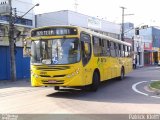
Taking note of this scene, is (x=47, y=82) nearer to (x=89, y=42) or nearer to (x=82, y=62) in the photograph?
(x=82, y=62)

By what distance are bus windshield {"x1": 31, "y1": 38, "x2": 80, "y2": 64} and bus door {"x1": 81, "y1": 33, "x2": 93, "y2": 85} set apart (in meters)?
0.47

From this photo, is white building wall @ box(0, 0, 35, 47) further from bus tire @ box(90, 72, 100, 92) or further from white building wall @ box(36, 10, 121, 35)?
bus tire @ box(90, 72, 100, 92)

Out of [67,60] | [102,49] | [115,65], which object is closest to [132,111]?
[67,60]

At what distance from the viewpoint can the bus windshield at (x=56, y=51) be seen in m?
14.0

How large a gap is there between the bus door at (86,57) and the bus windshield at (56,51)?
471mm

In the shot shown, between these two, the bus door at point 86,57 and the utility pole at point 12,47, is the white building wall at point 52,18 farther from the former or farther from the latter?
the bus door at point 86,57

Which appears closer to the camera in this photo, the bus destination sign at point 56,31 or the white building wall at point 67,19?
the bus destination sign at point 56,31

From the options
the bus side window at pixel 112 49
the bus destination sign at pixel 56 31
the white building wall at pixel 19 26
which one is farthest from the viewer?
the white building wall at pixel 19 26

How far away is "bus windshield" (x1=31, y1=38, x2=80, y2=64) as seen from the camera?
45.9 feet

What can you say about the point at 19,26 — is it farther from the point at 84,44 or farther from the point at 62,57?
the point at 62,57

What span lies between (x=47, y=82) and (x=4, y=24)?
57.4 feet

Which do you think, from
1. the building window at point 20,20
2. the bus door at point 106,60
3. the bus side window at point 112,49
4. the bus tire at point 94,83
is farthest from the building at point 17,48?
the bus tire at point 94,83

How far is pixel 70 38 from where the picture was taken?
14.3m

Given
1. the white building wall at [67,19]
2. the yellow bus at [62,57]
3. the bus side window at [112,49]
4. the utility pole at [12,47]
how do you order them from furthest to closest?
the white building wall at [67,19] < the utility pole at [12,47] < the bus side window at [112,49] < the yellow bus at [62,57]
